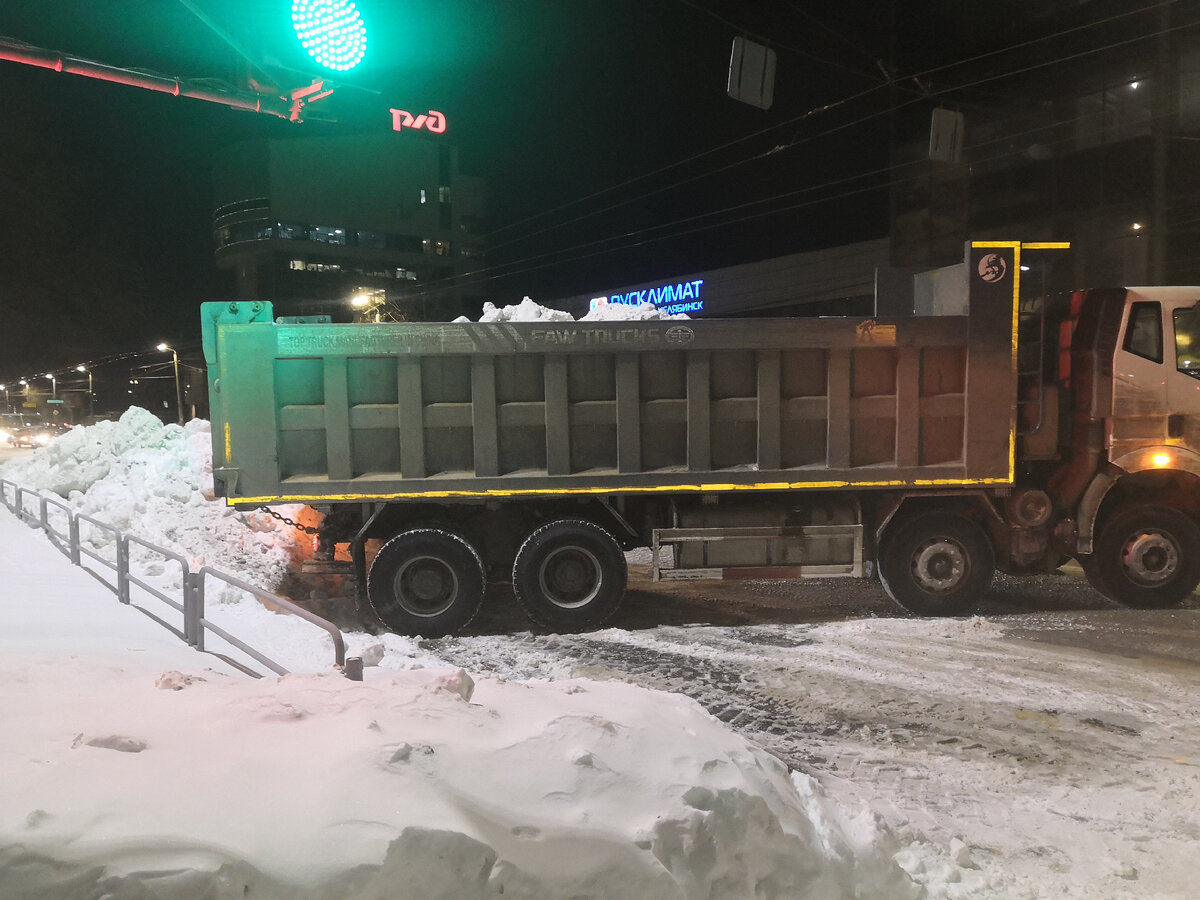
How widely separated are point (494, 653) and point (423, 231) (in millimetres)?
98639

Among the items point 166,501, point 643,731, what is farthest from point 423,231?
point 643,731

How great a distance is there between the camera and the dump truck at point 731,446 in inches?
295

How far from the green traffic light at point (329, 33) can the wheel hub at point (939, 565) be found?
8.82 meters

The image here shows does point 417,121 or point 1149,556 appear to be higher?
point 417,121

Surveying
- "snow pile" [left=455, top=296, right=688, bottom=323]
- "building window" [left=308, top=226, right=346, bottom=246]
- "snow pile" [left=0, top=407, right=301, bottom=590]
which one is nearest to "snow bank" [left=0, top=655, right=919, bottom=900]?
"snow pile" [left=455, top=296, right=688, bottom=323]

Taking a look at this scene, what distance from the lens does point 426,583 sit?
25.4ft

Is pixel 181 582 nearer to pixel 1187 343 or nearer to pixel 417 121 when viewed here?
pixel 1187 343

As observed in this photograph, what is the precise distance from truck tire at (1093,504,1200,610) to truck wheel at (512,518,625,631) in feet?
Result: 16.7

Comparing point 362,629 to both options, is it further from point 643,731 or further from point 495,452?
point 643,731

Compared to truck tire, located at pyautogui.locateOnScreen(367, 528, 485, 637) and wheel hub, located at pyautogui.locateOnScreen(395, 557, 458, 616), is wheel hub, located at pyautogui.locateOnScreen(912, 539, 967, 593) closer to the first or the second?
truck tire, located at pyautogui.locateOnScreen(367, 528, 485, 637)

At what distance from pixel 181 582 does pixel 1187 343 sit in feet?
33.9

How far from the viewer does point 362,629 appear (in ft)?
26.0

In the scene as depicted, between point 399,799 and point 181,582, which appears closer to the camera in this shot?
point 399,799

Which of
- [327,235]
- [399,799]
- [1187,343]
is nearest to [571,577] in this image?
[399,799]
